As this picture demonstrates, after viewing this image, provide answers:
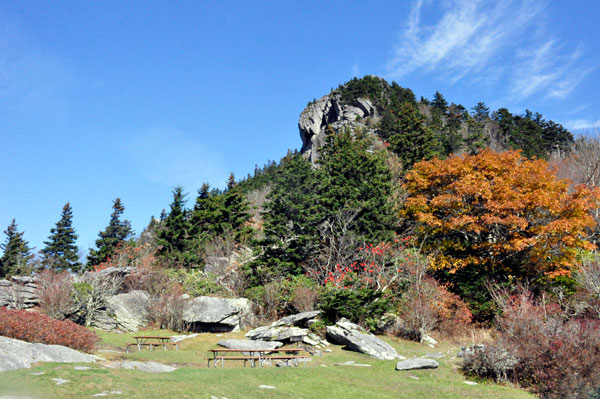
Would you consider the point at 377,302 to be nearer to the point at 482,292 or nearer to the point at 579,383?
the point at 482,292

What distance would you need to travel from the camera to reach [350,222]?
24.7m

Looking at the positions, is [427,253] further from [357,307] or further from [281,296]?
[281,296]

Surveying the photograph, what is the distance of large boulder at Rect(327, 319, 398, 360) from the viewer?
1416 cm

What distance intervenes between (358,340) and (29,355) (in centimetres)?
1081

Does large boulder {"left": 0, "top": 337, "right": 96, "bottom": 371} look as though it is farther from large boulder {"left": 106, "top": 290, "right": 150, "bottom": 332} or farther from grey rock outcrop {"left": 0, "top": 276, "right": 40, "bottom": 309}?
grey rock outcrop {"left": 0, "top": 276, "right": 40, "bottom": 309}

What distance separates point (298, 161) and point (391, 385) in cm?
1854

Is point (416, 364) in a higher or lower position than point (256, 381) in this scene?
lower

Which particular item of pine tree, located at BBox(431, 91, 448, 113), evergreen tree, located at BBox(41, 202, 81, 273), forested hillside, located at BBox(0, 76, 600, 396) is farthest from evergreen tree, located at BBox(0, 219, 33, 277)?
pine tree, located at BBox(431, 91, 448, 113)

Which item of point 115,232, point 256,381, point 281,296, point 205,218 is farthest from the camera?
point 115,232

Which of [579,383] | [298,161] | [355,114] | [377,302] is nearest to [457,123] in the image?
Result: [355,114]

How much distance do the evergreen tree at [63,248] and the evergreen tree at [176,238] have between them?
18167mm

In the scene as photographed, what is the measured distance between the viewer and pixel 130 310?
21.5 metres

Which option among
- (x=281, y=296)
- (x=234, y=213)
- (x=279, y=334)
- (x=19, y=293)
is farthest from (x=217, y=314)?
(x=234, y=213)

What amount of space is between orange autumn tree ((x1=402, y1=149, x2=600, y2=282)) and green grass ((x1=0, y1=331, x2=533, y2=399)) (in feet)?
22.4
